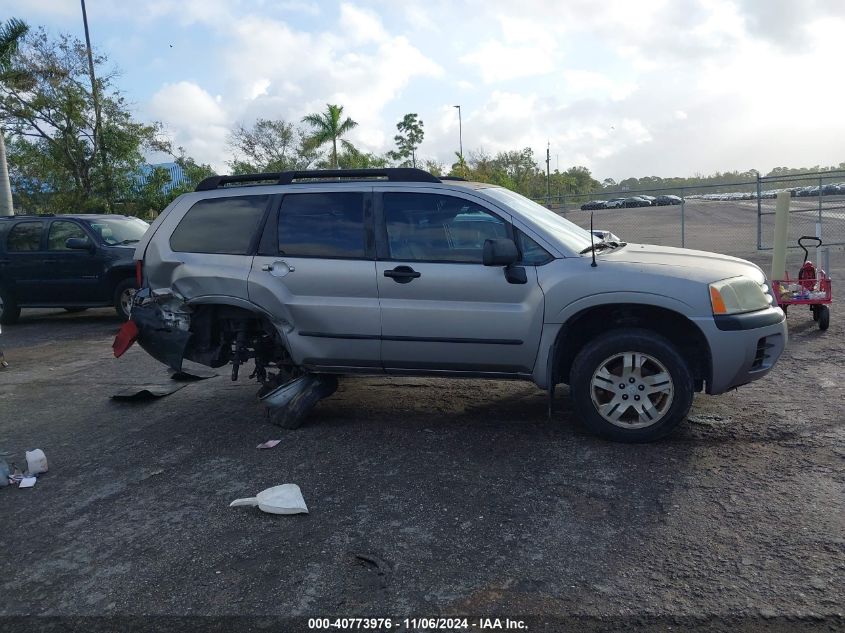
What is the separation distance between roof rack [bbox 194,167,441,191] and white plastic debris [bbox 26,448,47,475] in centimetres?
240

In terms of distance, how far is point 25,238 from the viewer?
1179cm

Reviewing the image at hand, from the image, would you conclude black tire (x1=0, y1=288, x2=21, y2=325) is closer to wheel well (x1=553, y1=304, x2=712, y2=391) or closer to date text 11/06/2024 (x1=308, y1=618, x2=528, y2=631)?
wheel well (x1=553, y1=304, x2=712, y2=391)

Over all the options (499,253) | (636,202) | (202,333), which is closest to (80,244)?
(202,333)

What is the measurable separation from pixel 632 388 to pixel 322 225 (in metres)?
2.56

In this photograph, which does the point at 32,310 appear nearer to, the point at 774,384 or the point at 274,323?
the point at 274,323

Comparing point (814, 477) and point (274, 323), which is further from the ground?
point (274, 323)

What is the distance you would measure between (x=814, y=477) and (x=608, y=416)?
4.16 feet

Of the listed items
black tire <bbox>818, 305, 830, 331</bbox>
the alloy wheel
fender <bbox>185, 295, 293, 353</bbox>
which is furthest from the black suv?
black tire <bbox>818, 305, 830, 331</bbox>

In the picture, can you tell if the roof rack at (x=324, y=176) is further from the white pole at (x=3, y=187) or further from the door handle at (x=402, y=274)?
the white pole at (x=3, y=187)

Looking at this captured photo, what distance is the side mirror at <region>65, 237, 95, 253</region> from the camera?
10945mm

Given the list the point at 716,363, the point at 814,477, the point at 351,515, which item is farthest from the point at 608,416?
the point at 351,515

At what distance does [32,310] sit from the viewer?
47.5 feet

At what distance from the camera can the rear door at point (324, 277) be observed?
17.6 feet

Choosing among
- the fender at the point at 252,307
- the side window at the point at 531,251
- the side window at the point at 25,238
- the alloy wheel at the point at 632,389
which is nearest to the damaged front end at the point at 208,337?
the fender at the point at 252,307
